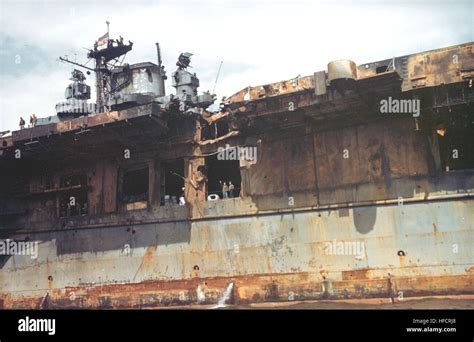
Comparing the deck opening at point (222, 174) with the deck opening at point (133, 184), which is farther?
the deck opening at point (222, 174)

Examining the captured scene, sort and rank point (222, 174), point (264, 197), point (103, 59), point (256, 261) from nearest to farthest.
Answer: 1. point (256, 261)
2. point (264, 197)
3. point (222, 174)
4. point (103, 59)

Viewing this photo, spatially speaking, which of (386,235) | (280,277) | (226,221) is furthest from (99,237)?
(386,235)

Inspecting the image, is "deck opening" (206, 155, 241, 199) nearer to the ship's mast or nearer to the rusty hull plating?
the rusty hull plating

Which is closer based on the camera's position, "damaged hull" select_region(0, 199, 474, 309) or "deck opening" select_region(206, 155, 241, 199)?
"damaged hull" select_region(0, 199, 474, 309)

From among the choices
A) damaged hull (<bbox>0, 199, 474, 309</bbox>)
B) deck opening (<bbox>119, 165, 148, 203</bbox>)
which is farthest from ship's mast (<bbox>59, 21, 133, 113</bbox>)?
damaged hull (<bbox>0, 199, 474, 309</bbox>)

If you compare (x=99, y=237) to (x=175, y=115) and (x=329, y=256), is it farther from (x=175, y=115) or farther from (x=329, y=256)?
(x=329, y=256)

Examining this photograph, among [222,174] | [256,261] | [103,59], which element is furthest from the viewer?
[103,59]

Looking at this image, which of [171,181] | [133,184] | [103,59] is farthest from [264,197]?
[103,59]

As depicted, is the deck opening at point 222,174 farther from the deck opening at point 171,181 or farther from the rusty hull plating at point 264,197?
the deck opening at point 171,181

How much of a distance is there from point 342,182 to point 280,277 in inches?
141

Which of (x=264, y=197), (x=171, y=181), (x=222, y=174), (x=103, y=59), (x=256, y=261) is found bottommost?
(x=256, y=261)

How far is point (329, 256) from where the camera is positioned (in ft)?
44.2

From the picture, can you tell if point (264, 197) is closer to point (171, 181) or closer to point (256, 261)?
point (256, 261)

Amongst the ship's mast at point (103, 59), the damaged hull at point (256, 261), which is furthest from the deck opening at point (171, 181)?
the ship's mast at point (103, 59)
